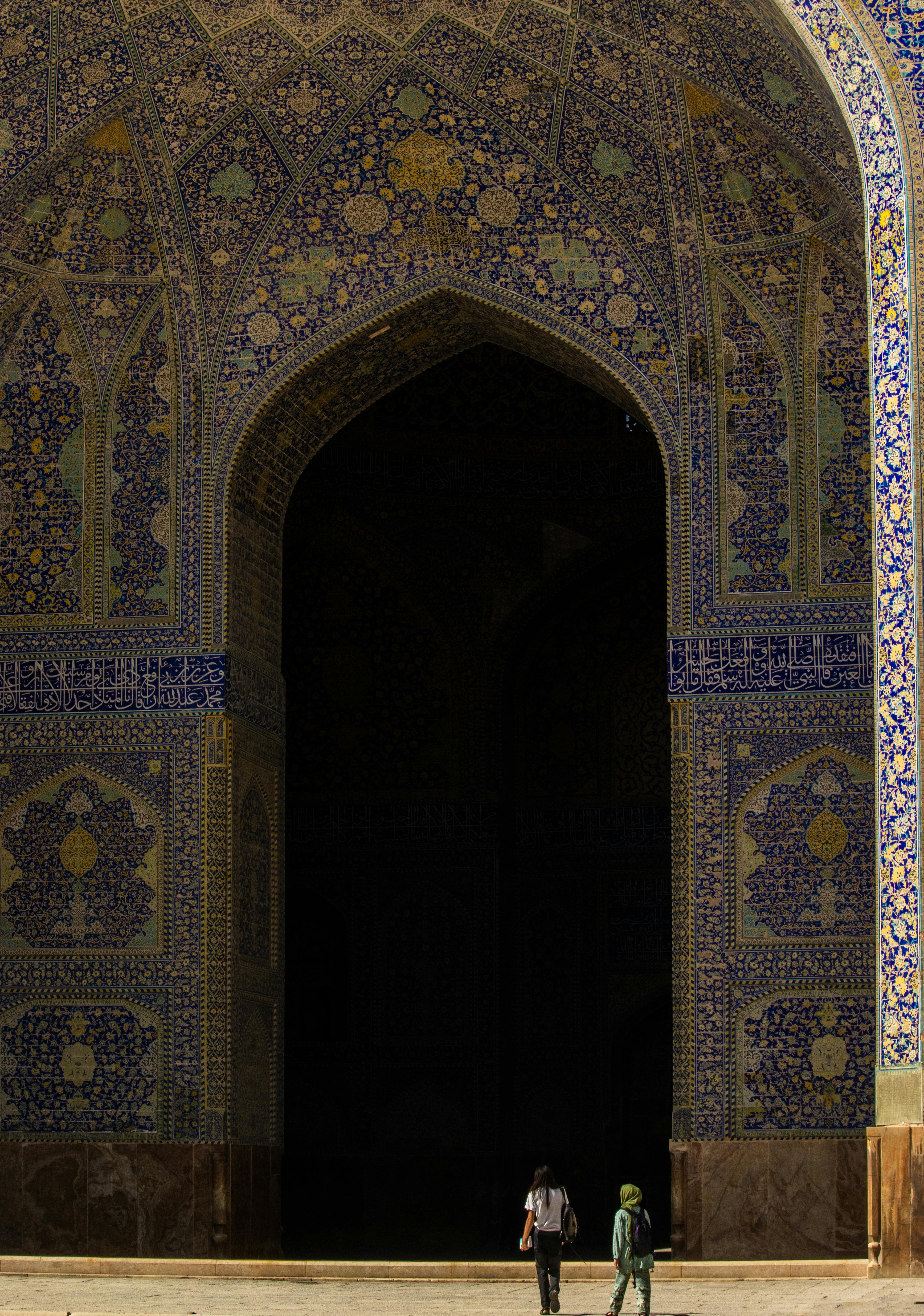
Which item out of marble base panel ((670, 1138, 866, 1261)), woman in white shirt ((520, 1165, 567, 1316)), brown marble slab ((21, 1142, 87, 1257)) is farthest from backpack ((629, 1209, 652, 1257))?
brown marble slab ((21, 1142, 87, 1257))

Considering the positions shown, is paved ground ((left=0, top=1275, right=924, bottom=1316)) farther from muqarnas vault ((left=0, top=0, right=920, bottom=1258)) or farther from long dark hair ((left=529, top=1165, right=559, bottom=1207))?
muqarnas vault ((left=0, top=0, right=920, bottom=1258))

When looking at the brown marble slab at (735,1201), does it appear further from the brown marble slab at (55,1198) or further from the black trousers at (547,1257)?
the brown marble slab at (55,1198)

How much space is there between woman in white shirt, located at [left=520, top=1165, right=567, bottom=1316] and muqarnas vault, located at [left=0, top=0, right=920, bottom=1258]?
188 centimetres

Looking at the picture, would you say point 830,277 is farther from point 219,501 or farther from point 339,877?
point 339,877

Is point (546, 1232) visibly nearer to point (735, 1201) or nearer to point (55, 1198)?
point (735, 1201)

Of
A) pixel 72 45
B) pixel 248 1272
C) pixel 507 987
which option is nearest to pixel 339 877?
pixel 507 987

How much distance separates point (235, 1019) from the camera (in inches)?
355

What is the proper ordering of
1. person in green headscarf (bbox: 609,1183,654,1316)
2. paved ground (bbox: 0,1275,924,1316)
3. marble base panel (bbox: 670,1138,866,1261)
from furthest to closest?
1. marble base panel (bbox: 670,1138,866,1261)
2. paved ground (bbox: 0,1275,924,1316)
3. person in green headscarf (bbox: 609,1183,654,1316)

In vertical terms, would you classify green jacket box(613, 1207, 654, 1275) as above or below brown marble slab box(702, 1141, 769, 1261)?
above

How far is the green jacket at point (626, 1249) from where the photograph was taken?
242 inches

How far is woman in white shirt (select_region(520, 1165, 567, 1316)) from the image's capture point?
6.62 metres

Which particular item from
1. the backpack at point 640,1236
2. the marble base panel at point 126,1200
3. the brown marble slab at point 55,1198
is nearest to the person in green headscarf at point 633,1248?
the backpack at point 640,1236

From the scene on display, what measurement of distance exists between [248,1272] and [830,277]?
15.0 ft

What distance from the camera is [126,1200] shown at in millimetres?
8797
